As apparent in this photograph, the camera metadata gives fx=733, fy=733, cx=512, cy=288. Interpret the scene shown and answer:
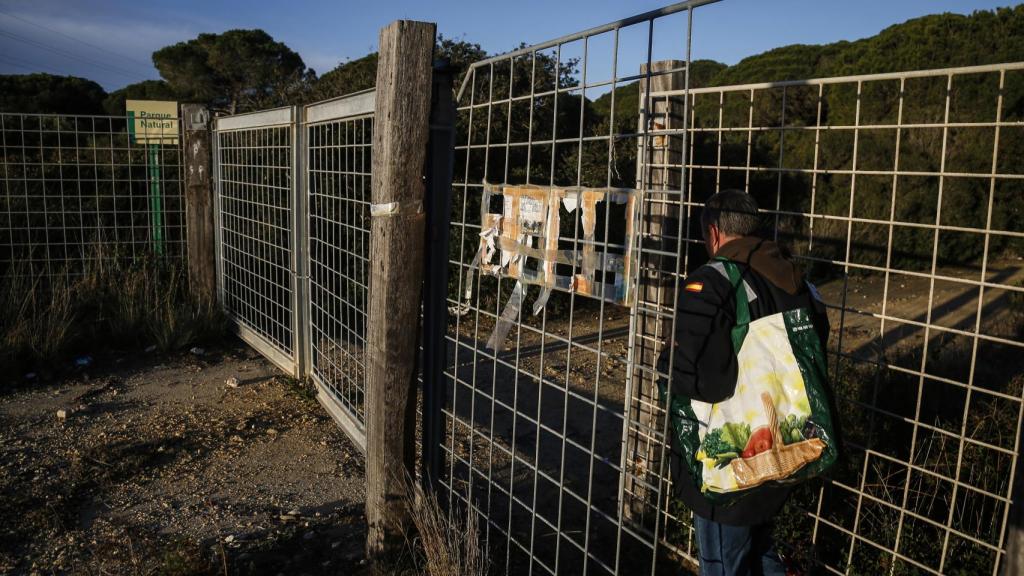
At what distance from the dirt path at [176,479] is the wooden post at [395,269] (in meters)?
0.43

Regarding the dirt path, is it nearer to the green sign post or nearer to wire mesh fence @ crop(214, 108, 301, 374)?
wire mesh fence @ crop(214, 108, 301, 374)

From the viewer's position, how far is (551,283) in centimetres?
294

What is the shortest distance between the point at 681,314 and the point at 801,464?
1.92ft

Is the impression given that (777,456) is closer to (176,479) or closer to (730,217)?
(730,217)

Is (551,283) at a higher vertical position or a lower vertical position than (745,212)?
lower

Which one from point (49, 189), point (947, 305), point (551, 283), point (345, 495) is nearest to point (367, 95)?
point (551, 283)

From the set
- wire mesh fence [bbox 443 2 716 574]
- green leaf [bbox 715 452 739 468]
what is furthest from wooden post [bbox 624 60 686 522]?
green leaf [bbox 715 452 739 468]

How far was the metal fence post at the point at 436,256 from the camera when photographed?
11.2 ft

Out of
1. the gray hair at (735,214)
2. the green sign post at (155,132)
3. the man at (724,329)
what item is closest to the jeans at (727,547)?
the man at (724,329)

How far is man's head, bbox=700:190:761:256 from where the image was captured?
2529mm

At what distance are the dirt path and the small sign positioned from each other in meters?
3.44

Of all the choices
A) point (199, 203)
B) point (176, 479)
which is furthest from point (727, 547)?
point (199, 203)

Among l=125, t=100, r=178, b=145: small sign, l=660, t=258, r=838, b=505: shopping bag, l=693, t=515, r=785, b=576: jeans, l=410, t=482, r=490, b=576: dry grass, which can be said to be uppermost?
l=125, t=100, r=178, b=145: small sign

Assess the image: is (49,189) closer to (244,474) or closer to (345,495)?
(244,474)
